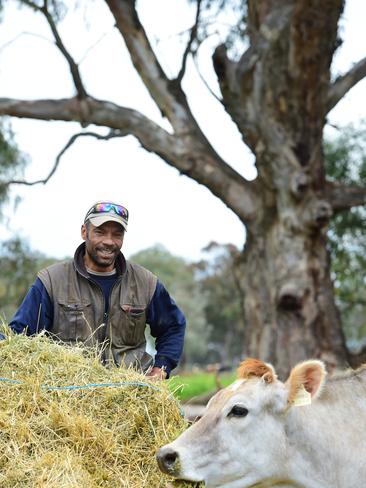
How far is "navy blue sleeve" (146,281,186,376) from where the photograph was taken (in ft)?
21.5

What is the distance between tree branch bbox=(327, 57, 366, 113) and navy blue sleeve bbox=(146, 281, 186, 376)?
29.1 ft

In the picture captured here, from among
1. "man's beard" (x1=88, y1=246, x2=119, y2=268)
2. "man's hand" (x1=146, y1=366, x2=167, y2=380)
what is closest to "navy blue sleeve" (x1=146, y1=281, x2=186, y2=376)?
"man's hand" (x1=146, y1=366, x2=167, y2=380)

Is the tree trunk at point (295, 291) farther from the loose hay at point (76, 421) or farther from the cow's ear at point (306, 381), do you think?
the cow's ear at point (306, 381)

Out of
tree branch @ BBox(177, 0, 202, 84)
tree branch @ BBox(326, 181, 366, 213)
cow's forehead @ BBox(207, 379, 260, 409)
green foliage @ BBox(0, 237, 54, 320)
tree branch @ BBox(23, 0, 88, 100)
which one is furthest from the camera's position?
green foliage @ BBox(0, 237, 54, 320)

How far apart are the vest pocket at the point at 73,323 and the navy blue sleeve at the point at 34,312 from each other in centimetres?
11

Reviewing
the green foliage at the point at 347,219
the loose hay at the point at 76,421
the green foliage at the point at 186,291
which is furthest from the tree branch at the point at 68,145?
the green foliage at the point at 186,291

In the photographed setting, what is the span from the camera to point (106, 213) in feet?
20.9

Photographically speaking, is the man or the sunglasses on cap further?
the sunglasses on cap

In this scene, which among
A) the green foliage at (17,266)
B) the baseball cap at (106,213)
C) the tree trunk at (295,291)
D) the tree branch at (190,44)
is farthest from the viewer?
the green foliage at (17,266)

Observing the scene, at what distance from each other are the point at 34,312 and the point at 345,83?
392 inches

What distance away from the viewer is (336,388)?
535 centimetres

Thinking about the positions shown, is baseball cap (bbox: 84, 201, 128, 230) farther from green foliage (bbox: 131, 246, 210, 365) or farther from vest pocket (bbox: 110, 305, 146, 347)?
green foliage (bbox: 131, 246, 210, 365)

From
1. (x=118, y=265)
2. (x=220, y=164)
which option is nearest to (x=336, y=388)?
(x=118, y=265)

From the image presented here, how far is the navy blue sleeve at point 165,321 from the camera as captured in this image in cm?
656
